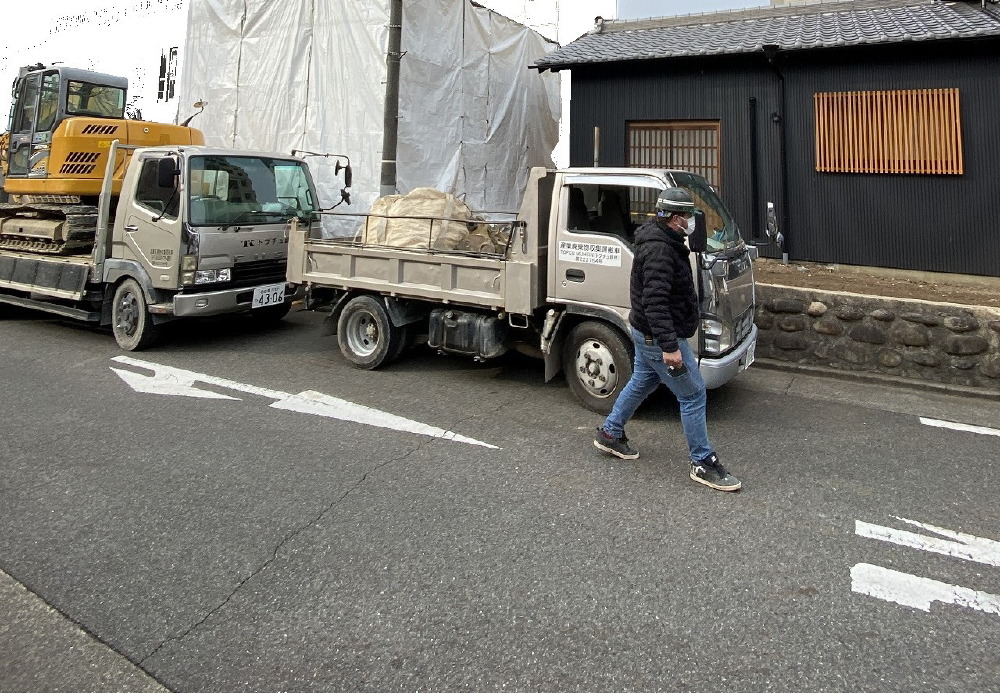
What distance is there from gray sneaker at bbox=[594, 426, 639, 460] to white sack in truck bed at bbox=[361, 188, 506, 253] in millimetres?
2336

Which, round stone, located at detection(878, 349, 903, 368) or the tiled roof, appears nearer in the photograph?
round stone, located at detection(878, 349, 903, 368)

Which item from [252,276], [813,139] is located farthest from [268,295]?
[813,139]

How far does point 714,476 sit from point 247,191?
651cm

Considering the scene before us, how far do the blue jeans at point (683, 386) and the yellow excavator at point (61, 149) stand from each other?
691cm

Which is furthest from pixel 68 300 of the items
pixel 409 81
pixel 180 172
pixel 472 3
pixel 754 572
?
pixel 472 3

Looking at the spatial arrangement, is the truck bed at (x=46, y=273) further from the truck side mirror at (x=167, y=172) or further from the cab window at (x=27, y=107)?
the cab window at (x=27, y=107)

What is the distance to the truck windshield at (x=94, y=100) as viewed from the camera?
10461 mm

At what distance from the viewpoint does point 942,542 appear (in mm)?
3791

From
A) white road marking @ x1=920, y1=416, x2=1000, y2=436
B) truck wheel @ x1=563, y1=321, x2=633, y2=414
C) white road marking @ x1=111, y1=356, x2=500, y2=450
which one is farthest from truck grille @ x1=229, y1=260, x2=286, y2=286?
white road marking @ x1=920, y1=416, x2=1000, y2=436

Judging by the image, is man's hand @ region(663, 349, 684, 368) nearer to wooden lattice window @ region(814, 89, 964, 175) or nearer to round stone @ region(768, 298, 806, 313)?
round stone @ region(768, 298, 806, 313)

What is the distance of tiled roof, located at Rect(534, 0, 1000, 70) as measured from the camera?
10.4m

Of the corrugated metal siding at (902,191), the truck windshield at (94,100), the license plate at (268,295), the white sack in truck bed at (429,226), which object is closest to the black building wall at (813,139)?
the corrugated metal siding at (902,191)

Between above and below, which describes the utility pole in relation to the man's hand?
above

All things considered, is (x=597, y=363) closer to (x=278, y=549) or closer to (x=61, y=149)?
(x=278, y=549)
